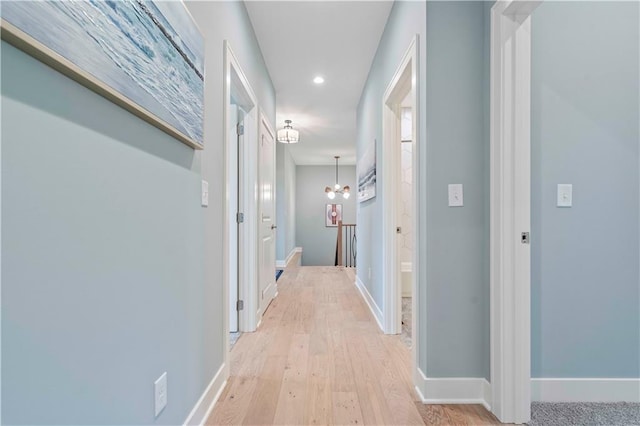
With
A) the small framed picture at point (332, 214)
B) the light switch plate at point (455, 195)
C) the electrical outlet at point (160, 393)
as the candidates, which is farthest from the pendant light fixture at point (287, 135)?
the small framed picture at point (332, 214)

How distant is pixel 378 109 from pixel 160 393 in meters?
2.90

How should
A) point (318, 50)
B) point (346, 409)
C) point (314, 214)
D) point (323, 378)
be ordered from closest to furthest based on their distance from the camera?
point (346, 409) < point (323, 378) < point (318, 50) < point (314, 214)

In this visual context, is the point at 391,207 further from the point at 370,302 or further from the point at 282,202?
the point at 282,202

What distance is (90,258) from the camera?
83 cm

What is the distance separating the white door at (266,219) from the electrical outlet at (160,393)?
1829 millimetres

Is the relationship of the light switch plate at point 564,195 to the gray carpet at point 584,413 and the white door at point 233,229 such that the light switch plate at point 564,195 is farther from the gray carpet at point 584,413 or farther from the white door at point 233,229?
the white door at point 233,229

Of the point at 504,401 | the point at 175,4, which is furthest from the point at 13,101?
the point at 504,401

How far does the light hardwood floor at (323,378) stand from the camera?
1638 mm

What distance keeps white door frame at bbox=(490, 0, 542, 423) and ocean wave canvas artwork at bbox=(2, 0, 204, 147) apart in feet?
4.83

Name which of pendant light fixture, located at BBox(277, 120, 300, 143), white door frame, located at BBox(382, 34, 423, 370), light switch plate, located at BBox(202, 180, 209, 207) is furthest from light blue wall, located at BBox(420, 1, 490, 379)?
pendant light fixture, located at BBox(277, 120, 300, 143)

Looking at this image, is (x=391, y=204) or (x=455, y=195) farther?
(x=391, y=204)

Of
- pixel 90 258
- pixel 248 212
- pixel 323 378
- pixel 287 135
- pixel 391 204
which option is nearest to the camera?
pixel 90 258

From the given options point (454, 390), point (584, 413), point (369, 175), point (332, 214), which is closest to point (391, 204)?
point (369, 175)

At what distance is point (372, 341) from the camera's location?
8.69 feet
